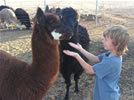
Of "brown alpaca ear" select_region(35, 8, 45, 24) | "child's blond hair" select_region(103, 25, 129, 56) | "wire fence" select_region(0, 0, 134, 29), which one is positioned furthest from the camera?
"wire fence" select_region(0, 0, 134, 29)

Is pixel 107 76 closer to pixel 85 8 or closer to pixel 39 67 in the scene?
pixel 39 67

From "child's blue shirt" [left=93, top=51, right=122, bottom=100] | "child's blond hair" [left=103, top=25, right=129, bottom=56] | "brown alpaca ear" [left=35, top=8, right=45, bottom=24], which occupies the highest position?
"brown alpaca ear" [left=35, top=8, right=45, bottom=24]

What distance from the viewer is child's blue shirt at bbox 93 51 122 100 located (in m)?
1.63

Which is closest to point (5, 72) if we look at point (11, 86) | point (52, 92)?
point (11, 86)

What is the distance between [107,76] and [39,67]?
905 millimetres

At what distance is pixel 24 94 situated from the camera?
6.09 feet

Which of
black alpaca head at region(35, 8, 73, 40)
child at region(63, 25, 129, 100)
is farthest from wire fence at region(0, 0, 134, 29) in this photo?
child at region(63, 25, 129, 100)

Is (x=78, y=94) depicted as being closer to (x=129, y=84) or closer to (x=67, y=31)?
(x=129, y=84)

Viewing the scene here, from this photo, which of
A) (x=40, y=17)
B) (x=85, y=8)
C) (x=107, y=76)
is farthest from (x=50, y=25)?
(x=85, y=8)

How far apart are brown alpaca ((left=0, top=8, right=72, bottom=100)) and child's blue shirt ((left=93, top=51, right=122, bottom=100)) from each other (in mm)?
617

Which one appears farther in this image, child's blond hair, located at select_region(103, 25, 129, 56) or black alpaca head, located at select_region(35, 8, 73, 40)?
black alpaca head, located at select_region(35, 8, 73, 40)

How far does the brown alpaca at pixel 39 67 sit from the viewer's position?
1.82 metres

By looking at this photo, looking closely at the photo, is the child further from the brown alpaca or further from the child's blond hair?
the brown alpaca

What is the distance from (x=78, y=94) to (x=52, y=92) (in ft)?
2.08
